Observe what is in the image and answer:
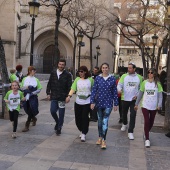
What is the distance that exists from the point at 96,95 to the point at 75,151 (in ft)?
4.18

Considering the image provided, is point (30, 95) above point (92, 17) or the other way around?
the other way around

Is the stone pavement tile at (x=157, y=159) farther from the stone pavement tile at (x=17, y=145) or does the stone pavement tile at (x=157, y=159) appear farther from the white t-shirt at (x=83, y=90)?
the stone pavement tile at (x=17, y=145)

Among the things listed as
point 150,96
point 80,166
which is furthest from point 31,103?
point 80,166

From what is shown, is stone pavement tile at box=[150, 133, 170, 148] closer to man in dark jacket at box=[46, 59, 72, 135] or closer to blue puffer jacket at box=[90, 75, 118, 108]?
blue puffer jacket at box=[90, 75, 118, 108]

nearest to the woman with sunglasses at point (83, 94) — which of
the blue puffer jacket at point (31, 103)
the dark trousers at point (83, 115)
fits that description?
the dark trousers at point (83, 115)

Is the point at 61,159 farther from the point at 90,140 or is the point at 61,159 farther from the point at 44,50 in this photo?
the point at 44,50

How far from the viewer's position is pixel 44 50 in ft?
143

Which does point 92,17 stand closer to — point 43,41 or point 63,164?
point 43,41

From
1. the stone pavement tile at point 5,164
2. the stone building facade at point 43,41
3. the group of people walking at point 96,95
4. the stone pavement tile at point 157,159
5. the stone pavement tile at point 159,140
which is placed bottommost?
the stone pavement tile at point 159,140

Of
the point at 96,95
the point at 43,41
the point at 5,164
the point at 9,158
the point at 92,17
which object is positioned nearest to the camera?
the point at 5,164

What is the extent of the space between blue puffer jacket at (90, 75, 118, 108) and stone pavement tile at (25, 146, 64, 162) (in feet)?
4.23

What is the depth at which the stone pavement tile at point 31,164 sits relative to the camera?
5.23 meters

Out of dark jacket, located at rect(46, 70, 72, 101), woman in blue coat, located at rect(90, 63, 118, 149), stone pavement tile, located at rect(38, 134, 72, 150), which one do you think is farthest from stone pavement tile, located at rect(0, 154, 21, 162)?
dark jacket, located at rect(46, 70, 72, 101)

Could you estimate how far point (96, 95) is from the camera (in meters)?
6.77
